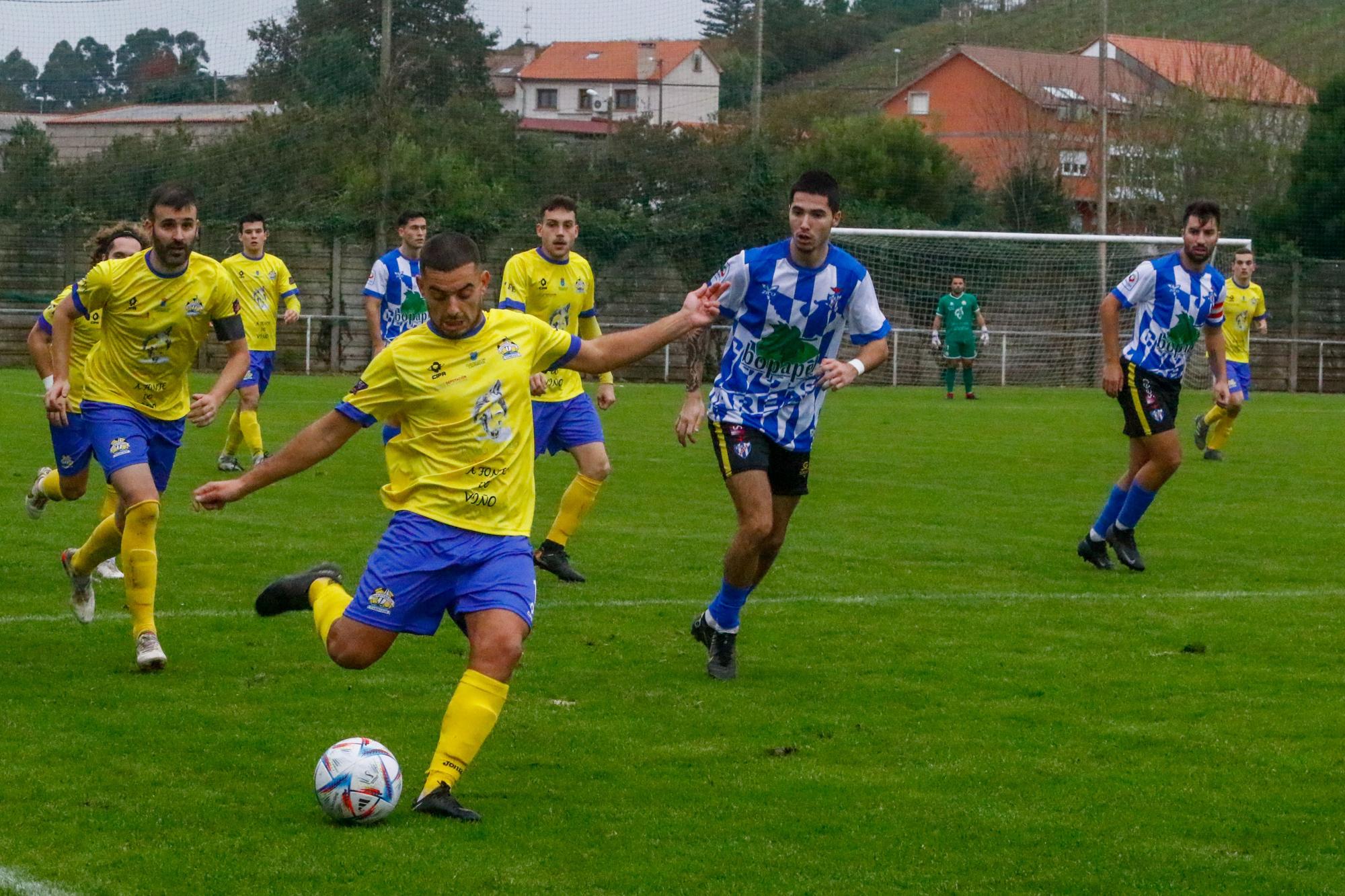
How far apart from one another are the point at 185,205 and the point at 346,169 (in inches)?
1116

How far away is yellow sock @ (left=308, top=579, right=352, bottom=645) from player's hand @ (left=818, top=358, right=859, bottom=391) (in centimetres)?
206

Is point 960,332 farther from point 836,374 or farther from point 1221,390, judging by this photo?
point 836,374

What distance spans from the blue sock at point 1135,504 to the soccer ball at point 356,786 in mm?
6402

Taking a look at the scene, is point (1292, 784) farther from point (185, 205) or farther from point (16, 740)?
point (185, 205)

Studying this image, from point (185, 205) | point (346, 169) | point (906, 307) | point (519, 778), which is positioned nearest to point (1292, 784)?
point (519, 778)

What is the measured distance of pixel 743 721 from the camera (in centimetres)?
651

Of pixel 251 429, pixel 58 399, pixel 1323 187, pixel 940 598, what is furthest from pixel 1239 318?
pixel 1323 187

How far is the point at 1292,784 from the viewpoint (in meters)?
5.63

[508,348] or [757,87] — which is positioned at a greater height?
[757,87]

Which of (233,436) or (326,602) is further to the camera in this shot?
(233,436)

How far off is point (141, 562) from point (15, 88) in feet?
114

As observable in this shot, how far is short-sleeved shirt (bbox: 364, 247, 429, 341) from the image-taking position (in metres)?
14.7

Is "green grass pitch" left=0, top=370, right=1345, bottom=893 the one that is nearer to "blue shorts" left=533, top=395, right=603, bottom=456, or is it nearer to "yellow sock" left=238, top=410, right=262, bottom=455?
"blue shorts" left=533, top=395, right=603, bottom=456

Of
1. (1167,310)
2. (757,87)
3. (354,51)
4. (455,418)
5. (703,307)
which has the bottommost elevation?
(455,418)
